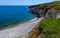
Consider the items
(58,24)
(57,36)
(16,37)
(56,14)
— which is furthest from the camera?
(16,37)

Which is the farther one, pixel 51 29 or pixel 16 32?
pixel 16 32

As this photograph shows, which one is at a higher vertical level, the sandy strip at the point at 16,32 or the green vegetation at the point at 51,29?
the green vegetation at the point at 51,29

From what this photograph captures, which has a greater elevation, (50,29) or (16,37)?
(50,29)

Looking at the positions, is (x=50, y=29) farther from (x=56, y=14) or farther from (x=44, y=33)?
(x=56, y=14)

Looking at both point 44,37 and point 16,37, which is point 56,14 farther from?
point 44,37

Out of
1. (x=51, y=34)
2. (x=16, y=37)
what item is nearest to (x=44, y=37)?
(x=51, y=34)

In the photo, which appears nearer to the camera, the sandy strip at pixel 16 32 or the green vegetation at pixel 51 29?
the green vegetation at pixel 51 29

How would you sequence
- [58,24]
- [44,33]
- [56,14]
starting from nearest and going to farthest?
1. [44,33]
2. [58,24]
3. [56,14]

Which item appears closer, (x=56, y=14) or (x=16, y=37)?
(x=56, y=14)

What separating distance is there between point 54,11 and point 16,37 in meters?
6.93

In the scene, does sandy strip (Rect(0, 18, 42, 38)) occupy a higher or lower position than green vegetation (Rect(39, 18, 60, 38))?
lower

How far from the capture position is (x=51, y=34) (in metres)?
15.6

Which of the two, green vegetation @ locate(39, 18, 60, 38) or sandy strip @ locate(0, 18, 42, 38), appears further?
sandy strip @ locate(0, 18, 42, 38)

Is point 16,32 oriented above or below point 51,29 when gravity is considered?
below
